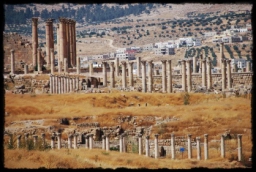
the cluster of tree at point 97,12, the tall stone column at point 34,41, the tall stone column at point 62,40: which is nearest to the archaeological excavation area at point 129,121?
the tall stone column at point 34,41

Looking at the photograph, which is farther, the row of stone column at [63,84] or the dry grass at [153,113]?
the row of stone column at [63,84]

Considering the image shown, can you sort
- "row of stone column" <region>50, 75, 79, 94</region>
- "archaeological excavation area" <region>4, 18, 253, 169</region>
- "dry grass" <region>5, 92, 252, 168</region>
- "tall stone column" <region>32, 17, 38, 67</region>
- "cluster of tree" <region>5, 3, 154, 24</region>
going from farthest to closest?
"cluster of tree" <region>5, 3, 154, 24</region> < "tall stone column" <region>32, 17, 38, 67</region> < "row of stone column" <region>50, 75, 79, 94</region> < "archaeological excavation area" <region>4, 18, 253, 169</region> < "dry grass" <region>5, 92, 252, 168</region>

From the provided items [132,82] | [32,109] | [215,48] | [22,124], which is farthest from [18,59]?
[215,48]

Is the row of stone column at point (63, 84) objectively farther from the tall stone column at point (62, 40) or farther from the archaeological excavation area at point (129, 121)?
the tall stone column at point (62, 40)

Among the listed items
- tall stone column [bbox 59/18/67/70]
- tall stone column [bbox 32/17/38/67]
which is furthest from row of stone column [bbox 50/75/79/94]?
tall stone column [bbox 32/17/38/67]

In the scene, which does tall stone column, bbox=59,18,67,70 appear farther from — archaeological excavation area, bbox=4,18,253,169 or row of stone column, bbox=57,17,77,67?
archaeological excavation area, bbox=4,18,253,169

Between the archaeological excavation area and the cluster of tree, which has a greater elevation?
the cluster of tree
